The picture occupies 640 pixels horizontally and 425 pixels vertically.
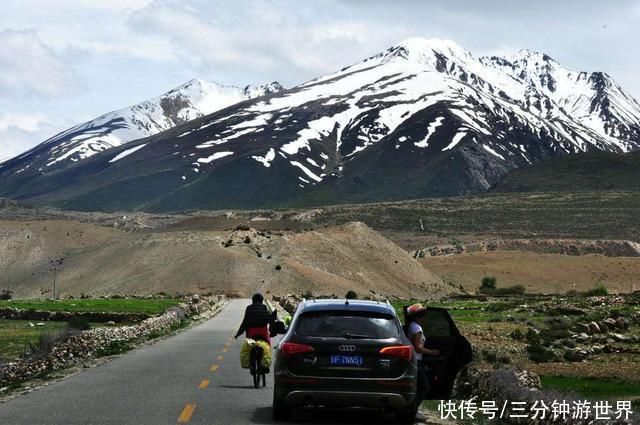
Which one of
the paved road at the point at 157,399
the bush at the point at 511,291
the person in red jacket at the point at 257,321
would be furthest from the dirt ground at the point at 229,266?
the person in red jacket at the point at 257,321

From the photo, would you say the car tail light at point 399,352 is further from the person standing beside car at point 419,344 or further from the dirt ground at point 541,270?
the dirt ground at point 541,270

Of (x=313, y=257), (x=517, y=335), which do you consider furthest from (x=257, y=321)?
(x=313, y=257)

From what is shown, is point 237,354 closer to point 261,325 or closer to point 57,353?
point 57,353

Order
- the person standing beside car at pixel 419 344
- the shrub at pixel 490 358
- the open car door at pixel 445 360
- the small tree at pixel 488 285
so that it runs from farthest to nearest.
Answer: the small tree at pixel 488 285 → the shrub at pixel 490 358 → the open car door at pixel 445 360 → the person standing beside car at pixel 419 344

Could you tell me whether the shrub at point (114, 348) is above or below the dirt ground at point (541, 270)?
above

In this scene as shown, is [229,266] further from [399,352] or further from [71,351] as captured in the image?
[399,352]

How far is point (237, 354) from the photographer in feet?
96.9

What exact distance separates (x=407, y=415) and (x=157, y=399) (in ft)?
15.0

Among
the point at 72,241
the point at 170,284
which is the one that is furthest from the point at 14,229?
the point at 170,284

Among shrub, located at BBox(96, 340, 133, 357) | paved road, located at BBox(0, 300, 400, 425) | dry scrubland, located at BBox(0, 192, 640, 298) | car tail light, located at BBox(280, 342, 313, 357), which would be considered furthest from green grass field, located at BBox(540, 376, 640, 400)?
dry scrubland, located at BBox(0, 192, 640, 298)

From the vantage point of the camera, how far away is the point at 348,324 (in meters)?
14.6

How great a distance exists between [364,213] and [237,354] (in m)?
158

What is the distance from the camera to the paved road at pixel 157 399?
1473cm

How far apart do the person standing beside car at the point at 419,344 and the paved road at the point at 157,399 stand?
0.91m
